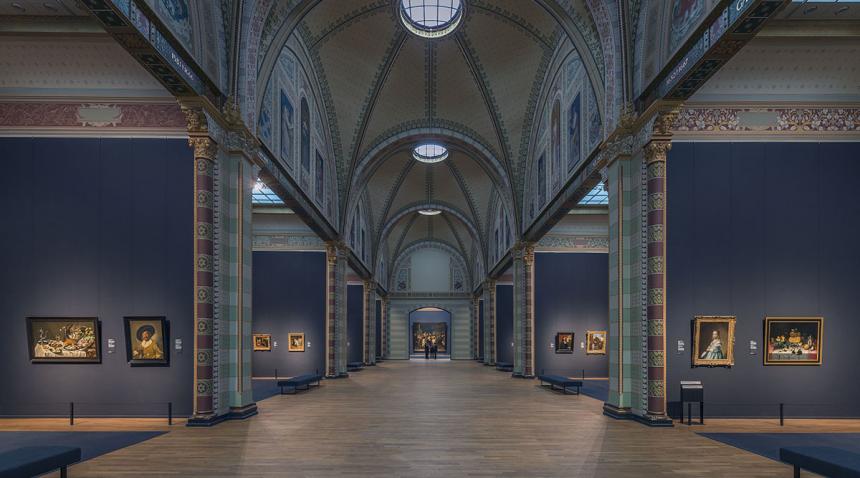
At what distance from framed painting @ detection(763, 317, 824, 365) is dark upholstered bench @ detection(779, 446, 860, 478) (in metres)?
5.71

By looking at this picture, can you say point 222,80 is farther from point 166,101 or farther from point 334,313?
point 334,313

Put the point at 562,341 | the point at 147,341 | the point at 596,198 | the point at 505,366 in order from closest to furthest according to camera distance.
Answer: the point at 147,341, the point at 596,198, the point at 562,341, the point at 505,366

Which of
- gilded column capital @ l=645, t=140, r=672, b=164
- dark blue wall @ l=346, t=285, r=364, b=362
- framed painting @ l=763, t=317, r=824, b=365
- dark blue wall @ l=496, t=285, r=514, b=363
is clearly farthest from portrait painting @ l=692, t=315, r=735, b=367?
dark blue wall @ l=346, t=285, r=364, b=362

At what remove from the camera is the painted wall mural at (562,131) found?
Result: 54.1ft

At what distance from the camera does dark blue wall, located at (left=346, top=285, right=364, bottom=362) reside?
38.1 m

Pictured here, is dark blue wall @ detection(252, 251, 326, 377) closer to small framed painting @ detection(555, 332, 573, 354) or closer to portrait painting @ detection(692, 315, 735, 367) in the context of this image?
small framed painting @ detection(555, 332, 573, 354)

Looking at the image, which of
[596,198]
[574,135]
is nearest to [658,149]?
[574,135]

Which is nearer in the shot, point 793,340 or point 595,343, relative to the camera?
point 793,340

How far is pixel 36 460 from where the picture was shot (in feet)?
22.6

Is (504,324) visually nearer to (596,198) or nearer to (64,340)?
(596,198)

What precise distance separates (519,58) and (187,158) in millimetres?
14560

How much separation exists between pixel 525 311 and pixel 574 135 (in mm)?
11936

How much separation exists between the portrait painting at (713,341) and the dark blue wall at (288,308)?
744 inches

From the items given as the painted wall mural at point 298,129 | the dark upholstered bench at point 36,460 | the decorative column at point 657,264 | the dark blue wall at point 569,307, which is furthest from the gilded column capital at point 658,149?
the dark blue wall at point 569,307
